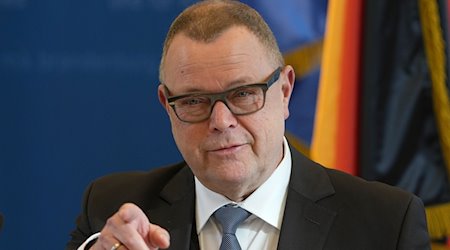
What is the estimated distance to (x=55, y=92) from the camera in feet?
10.9

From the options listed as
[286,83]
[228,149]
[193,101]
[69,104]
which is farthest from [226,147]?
[69,104]

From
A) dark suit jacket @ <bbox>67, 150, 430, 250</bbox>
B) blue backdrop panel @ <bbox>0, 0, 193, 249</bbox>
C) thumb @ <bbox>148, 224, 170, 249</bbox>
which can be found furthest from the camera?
blue backdrop panel @ <bbox>0, 0, 193, 249</bbox>

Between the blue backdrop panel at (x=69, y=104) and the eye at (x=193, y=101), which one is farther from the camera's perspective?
the blue backdrop panel at (x=69, y=104)

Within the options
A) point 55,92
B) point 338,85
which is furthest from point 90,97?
point 338,85

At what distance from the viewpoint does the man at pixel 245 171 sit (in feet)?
5.86

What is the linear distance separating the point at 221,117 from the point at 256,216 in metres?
0.29

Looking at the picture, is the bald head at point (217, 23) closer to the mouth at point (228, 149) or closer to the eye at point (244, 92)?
the eye at point (244, 92)

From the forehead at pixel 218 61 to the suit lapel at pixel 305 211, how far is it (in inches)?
12.4

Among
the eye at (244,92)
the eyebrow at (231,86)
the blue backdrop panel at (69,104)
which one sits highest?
the eyebrow at (231,86)

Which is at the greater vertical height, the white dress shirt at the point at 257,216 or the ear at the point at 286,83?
the ear at the point at 286,83

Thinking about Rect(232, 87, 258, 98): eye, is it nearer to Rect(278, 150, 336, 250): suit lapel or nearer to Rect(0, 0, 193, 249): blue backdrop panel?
Rect(278, 150, 336, 250): suit lapel

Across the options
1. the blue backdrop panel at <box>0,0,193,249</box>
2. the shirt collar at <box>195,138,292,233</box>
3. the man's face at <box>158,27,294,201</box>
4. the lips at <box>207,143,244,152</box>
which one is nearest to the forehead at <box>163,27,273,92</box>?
the man's face at <box>158,27,294,201</box>

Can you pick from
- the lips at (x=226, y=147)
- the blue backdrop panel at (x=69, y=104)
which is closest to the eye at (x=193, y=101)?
the lips at (x=226, y=147)

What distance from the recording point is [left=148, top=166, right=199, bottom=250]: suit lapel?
1.97 meters
